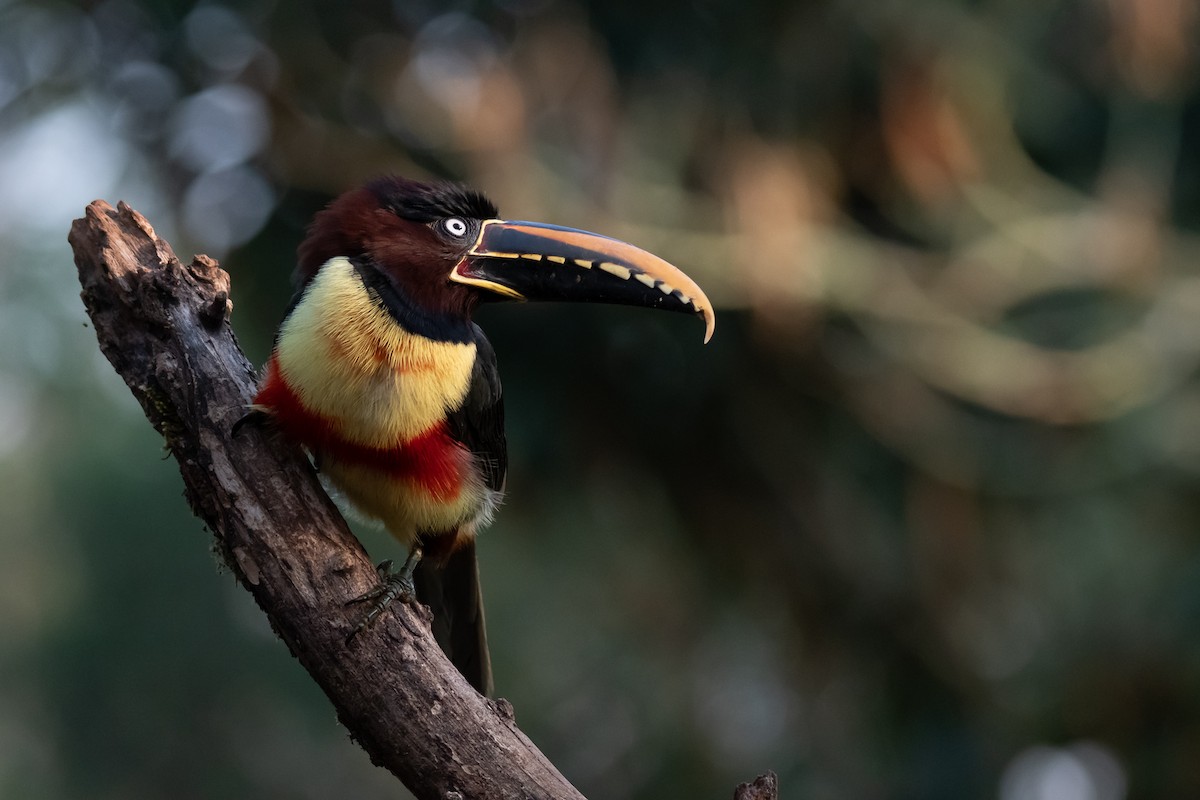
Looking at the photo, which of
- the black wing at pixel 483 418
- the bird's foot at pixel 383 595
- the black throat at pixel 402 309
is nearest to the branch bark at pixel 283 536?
the bird's foot at pixel 383 595

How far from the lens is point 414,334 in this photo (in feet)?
10.9

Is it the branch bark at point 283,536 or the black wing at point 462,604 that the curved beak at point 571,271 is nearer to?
→ the black wing at point 462,604

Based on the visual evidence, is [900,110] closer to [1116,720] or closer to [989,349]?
[989,349]

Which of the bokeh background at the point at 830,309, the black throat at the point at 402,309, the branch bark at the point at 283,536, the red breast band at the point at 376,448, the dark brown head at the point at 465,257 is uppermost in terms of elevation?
the bokeh background at the point at 830,309

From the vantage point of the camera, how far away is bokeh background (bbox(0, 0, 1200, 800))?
7301mm

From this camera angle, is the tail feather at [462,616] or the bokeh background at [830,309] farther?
the bokeh background at [830,309]

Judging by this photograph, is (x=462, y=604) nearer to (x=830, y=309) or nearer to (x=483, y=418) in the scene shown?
(x=483, y=418)

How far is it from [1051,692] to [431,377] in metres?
6.15

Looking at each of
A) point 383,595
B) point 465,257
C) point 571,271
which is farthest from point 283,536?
point 571,271

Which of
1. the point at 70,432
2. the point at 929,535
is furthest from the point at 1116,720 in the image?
the point at 70,432

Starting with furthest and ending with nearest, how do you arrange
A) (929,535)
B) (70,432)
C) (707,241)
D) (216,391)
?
(70,432)
(929,535)
(707,241)
(216,391)

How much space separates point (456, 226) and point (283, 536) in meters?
0.99

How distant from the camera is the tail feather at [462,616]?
13.0 feet

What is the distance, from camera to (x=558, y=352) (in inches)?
319
